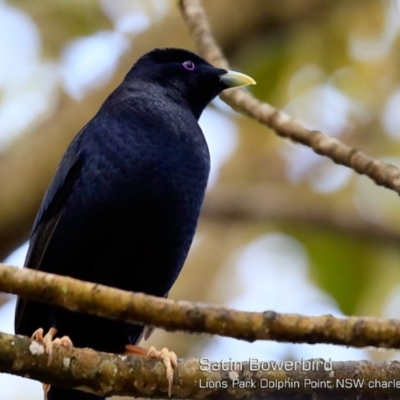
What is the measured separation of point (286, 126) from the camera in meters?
4.72

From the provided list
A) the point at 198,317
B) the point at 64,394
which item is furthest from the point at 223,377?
the point at 64,394

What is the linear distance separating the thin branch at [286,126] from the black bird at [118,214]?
0.40m

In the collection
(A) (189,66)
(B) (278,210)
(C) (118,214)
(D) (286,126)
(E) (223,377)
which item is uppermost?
(A) (189,66)

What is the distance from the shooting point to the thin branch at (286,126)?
4.18m

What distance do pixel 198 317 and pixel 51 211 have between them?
2.10 meters

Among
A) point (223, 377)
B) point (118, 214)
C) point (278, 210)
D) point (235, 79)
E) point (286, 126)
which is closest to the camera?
point (223, 377)

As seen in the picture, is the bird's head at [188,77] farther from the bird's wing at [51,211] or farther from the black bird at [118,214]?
the bird's wing at [51,211]

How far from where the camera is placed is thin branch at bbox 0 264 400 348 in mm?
2957

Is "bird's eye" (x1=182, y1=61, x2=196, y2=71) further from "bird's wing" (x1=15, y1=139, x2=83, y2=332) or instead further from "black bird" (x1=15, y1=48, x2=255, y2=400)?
"bird's wing" (x1=15, y1=139, x2=83, y2=332)

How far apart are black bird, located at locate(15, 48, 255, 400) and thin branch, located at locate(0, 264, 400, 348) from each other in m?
1.56

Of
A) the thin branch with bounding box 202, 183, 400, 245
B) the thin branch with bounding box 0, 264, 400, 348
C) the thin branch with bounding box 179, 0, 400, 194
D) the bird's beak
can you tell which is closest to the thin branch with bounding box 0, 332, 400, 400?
the thin branch with bounding box 0, 264, 400, 348

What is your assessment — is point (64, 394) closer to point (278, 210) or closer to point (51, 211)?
point (51, 211)

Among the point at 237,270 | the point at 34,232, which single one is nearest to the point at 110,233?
the point at 34,232

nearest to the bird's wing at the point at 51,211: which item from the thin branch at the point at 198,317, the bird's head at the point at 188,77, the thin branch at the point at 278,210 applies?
the bird's head at the point at 188,77
